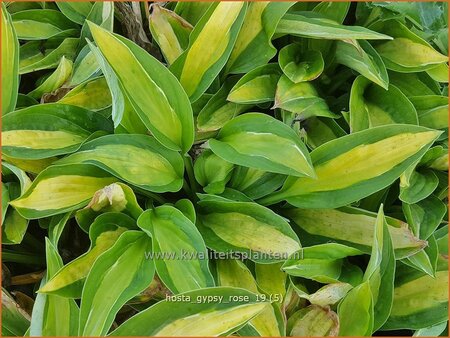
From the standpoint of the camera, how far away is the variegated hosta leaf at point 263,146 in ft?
2.40

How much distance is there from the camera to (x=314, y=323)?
786 millimetres

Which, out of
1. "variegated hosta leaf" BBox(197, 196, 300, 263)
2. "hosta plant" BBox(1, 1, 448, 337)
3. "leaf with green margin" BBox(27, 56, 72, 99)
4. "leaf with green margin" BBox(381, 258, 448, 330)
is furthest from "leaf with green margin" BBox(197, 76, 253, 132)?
"leaf with green margin" BBox(381, 258, 448, 330)

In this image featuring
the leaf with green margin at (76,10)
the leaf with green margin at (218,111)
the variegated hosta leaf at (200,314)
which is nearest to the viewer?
the variegated hosta leaf at (200,314)

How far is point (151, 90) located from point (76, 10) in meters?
0.32

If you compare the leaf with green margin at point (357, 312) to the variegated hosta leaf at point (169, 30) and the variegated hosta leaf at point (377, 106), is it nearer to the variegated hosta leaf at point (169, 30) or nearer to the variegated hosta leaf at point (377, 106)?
the variegated hosta leaf at point (377, 106)

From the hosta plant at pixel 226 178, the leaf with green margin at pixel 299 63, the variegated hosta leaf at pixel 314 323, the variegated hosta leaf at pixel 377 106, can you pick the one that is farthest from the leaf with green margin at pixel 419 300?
the leaf with green margin at pixel 299 63

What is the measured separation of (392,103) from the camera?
892mm

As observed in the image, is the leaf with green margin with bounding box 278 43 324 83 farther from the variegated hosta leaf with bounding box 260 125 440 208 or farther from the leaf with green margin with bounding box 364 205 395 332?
the leaf with green margin with bounding box 364 205 395 332

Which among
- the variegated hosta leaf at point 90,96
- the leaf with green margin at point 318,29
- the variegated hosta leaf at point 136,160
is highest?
the leaf with green margin at point 318,29

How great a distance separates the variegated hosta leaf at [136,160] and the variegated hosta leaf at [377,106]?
28cm

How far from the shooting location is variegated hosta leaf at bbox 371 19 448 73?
0.91 m

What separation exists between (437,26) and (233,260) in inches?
20.8

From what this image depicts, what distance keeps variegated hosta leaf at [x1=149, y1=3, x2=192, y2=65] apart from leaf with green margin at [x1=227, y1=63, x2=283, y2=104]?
0.38ft

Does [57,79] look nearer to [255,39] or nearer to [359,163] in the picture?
[255,39]
